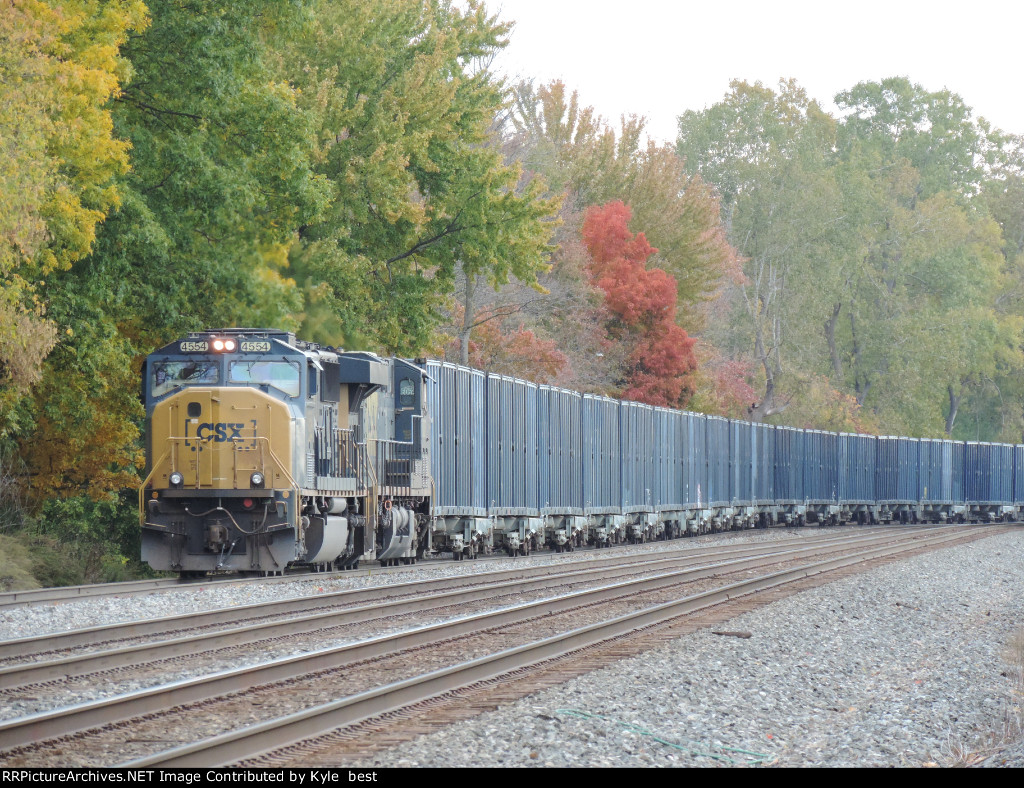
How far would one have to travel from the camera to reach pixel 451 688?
30.7ft

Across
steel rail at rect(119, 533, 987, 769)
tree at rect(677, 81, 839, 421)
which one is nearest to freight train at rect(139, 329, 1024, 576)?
steel rail at rect(119, 533, 987, 769)

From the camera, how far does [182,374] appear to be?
1738 centimetres

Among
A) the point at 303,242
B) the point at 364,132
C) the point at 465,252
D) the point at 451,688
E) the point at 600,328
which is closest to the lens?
the point at 451,688

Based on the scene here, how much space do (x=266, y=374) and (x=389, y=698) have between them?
907 cm

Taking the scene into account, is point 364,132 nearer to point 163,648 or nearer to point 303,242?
point 303,242

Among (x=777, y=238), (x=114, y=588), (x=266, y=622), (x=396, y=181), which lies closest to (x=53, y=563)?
(x=114, y=588)

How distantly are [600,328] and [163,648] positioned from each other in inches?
1380

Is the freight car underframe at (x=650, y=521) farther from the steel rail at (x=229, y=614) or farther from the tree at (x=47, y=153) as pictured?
the tree at (x=47, y=153)

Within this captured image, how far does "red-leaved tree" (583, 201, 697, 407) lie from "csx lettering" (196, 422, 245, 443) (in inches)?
1152

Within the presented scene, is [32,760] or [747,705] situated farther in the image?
[747,705]

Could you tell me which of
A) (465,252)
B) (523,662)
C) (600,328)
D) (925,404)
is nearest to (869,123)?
(925,404)

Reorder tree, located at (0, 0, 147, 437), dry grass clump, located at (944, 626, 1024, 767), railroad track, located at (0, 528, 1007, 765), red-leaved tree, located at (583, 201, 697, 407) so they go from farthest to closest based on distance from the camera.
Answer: red-leaved tree, located at (583, 201, 697, 407)
tree, located at (0, 0, 147, 437)
dry grass clump, located at (944, 626, 1024, 767)
railroad track, located at (0, 528, 1007, 765)

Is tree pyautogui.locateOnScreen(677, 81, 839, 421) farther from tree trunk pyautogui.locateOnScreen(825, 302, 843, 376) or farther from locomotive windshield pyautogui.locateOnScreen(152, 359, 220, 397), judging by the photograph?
locomotive windshield pyautogui.locateOnScreen(152, 359, 220, 397)

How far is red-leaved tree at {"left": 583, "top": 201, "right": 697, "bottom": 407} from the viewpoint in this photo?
45312mm
